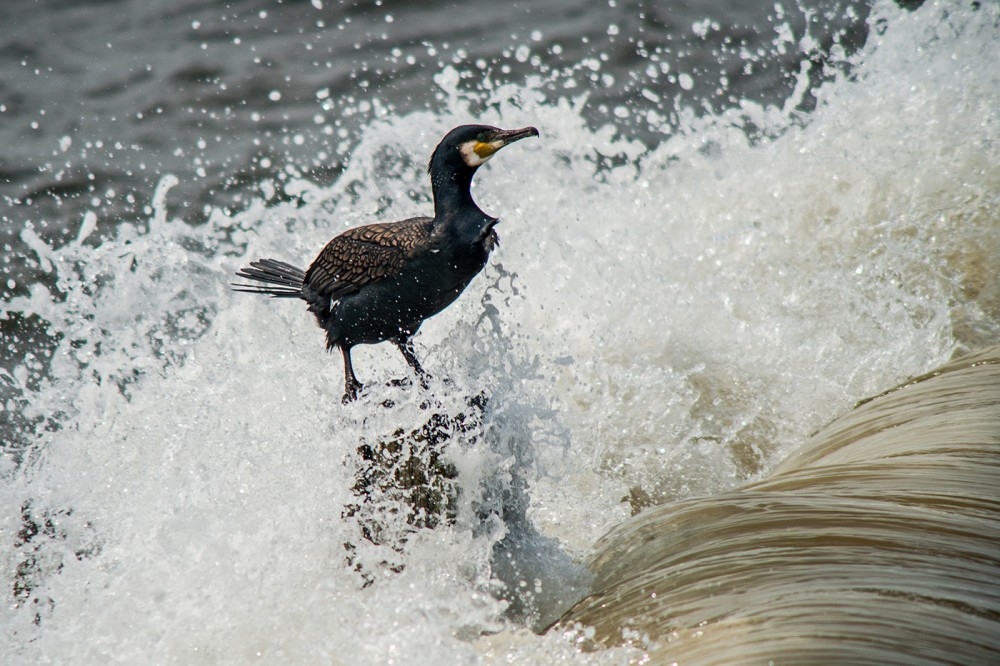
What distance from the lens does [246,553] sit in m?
2.85

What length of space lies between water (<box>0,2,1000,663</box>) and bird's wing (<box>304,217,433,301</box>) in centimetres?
36

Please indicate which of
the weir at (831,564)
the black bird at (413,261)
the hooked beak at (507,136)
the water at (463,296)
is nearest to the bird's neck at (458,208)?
the black bird at (413,261)

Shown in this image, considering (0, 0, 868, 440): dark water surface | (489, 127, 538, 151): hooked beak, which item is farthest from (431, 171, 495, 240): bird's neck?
(0, 0, 868, 440): dark water surface

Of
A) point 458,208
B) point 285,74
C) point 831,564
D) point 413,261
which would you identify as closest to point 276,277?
point 413,261

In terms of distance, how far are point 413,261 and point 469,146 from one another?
1.40 feet

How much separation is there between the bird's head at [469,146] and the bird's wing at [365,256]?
216 millimetres

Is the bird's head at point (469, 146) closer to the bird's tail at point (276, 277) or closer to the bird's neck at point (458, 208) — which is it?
the bird's neck at point (458, 208)

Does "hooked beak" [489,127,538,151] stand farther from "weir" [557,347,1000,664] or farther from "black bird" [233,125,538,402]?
"weir" [557,347,1000,664]

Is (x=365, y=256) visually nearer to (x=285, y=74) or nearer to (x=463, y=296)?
(x=463, y=296)

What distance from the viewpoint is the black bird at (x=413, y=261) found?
300cm

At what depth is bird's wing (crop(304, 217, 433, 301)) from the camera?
3.09 metres

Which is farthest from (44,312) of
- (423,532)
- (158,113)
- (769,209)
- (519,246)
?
(769,209)

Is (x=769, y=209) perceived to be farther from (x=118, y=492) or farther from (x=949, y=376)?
(x=118, y=492)

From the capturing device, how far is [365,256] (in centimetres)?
323
